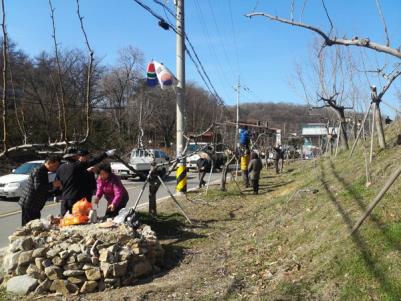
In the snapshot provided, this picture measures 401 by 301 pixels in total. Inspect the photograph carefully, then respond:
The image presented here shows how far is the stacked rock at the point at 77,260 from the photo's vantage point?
6.45 m

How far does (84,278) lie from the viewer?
6.48 m

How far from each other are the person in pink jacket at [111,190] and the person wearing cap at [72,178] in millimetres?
293

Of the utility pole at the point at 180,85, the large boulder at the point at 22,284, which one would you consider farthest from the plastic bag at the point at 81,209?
the utility pole at the point at 180,85

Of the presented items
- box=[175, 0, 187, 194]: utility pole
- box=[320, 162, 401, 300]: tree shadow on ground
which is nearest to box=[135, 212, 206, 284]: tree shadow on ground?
box=[320, 162, 401, 300]: tree shadow on ground

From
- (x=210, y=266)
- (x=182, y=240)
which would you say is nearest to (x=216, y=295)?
(x=210, y=266)

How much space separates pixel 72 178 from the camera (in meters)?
8.30

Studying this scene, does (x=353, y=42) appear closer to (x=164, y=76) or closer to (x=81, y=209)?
(x=81, y=209)

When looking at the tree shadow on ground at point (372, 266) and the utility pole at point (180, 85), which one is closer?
the tree shadow on ground at point (372, 266)

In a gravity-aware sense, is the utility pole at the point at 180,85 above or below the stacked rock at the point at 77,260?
above

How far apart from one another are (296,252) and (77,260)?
3.04 m

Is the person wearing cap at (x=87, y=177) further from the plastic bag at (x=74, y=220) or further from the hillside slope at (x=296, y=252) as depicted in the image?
the hillside slope at (x=296, y=252)

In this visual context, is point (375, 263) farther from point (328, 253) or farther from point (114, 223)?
point (114, 223)

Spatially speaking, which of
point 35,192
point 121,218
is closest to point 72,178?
point 35,192

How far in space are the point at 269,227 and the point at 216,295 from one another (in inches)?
132
